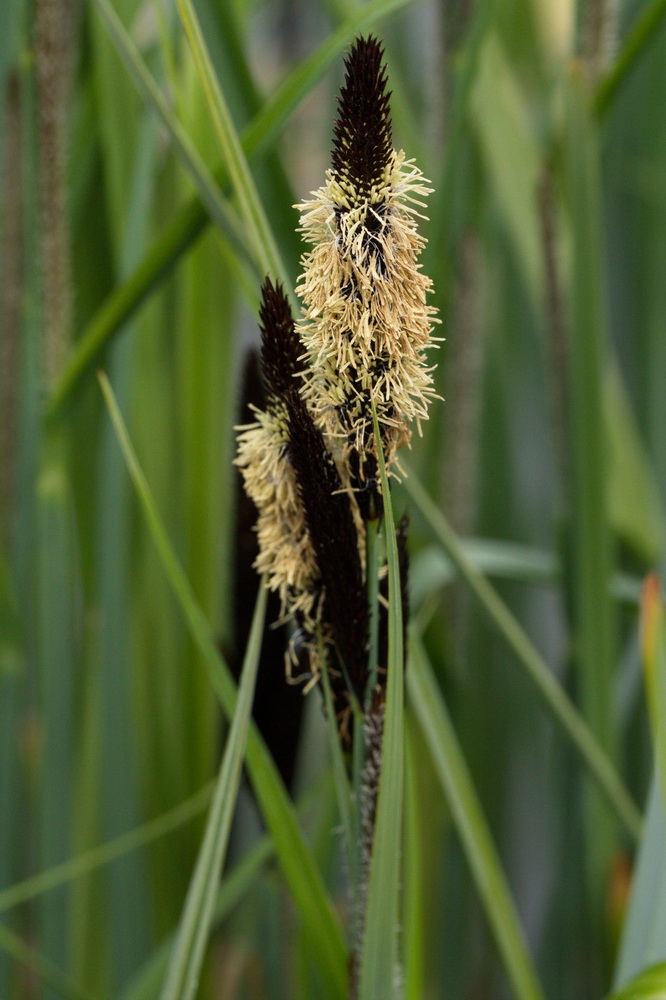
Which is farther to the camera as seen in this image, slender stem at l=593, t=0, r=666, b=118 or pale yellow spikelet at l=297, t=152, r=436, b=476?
slender stem at l=593, t=0, r=666, b=118

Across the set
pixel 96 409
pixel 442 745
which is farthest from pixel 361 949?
pixel 96 409

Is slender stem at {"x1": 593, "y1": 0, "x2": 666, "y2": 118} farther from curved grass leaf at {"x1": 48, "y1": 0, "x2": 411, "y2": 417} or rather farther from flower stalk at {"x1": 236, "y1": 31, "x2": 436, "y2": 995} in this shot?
flower stalk at {"x1": 236, "y1": 31, "x2": 436, "y2": 995}

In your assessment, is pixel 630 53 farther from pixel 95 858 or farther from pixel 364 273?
pixel 95 858

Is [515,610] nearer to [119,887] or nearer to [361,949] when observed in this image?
[119,887]

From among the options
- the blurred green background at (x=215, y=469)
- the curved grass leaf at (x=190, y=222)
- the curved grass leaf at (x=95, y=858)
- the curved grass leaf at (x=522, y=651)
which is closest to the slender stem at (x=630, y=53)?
the blurred green background at (x=215, y=469)

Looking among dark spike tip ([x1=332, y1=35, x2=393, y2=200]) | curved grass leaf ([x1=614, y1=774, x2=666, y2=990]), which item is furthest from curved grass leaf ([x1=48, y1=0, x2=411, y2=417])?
curved grass leaf ([x1=614, y1=774, x2=666, y2=990])

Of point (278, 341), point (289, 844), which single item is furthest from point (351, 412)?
point (289, 844)
